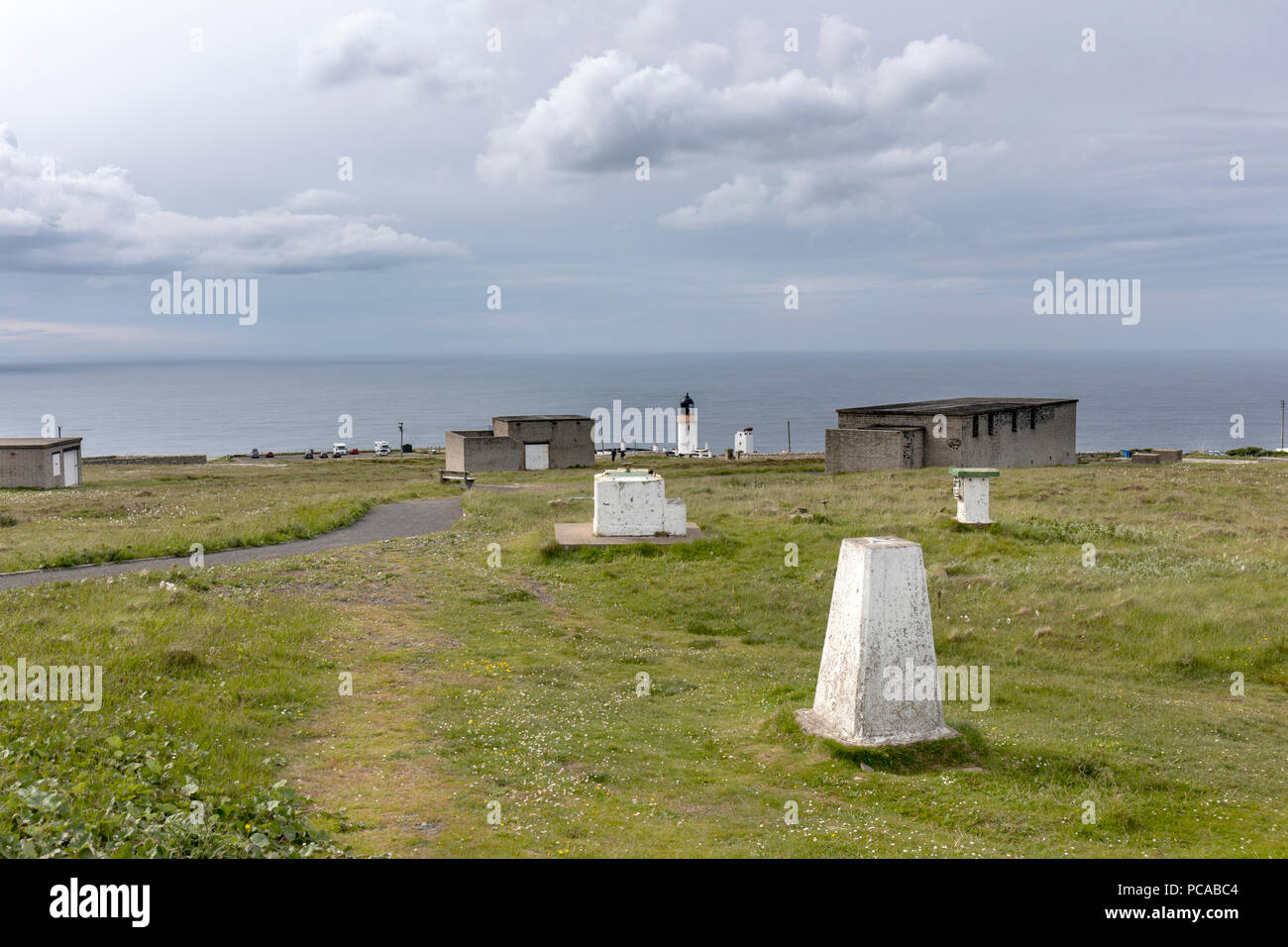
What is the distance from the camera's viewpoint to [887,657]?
11188 mm

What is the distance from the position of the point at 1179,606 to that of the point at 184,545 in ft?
76.6

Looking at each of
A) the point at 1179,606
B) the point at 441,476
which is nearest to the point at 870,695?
the point at 1179,606

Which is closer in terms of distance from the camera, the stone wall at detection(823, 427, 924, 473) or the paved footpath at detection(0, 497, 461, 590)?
the paved footpath at detection(0, 497, 461, 590)

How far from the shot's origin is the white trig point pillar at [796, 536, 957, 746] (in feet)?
36.5

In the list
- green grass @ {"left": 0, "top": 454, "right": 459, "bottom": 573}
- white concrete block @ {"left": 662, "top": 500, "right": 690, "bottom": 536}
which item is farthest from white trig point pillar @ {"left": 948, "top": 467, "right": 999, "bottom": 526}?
green grass @ {"left": 0, "top": 454, "right": 459, "bottom": 573}

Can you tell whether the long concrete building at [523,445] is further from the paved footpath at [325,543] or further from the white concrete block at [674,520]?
the white concrete block at [674,520]

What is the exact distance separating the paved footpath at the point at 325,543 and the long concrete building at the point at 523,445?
2005 centimetres

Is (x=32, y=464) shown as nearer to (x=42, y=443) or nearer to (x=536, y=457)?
(x=42, y=443)

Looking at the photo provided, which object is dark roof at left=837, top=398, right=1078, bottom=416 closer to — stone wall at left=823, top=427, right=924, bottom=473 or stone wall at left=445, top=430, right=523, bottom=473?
stone wall at left=823, top=427, right=924, bottom=473

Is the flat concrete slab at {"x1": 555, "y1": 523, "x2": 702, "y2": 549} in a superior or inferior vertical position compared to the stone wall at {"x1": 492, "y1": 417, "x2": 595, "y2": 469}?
inferior

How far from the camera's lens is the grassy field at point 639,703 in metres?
8.58

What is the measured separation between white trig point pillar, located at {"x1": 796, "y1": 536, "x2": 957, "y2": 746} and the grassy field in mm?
342

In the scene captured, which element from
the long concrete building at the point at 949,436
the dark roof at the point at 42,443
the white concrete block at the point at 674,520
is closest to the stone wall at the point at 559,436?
the long concrete building at the point at 949,436

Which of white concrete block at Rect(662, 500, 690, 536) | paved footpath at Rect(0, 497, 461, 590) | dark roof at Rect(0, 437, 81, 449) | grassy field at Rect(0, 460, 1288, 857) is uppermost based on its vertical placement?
dark roof at Rect(0, 437, 81, 449)
